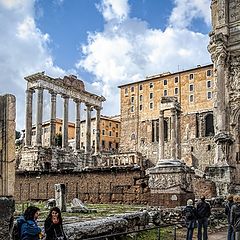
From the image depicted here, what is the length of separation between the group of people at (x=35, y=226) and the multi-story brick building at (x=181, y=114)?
62.3m

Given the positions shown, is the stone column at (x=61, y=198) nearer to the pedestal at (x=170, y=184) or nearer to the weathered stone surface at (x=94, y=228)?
the pedestal at (x=170, y=184)

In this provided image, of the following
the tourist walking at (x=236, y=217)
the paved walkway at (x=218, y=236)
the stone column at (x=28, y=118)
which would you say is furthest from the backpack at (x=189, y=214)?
the stone column at (x=28, y=118)

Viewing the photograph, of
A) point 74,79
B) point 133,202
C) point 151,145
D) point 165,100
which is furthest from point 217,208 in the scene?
point 151,145

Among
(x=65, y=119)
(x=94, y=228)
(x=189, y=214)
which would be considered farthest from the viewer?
(x=65, y=119)

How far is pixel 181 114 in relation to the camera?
71.2 meters

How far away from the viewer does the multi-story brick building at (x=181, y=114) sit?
72.9 metres

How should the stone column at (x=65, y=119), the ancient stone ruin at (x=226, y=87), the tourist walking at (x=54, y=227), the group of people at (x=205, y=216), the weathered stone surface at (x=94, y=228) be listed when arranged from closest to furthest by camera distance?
the tourist walking at (x=54, y=227)
the weathered stone surface at (x=94, y=228)
the group of people at (x=205, y=216)
the ancient stone ruin at (x=226, y=87)
the stone column at (x=65, y=119)

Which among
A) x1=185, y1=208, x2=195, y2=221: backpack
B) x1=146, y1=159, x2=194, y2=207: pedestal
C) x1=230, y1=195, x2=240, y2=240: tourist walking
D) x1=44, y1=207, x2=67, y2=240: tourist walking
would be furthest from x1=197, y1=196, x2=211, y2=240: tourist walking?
x1=44, y1=207, x2=67, y2=240: tourist walking

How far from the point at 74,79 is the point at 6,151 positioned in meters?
52.5

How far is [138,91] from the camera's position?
8306 cm

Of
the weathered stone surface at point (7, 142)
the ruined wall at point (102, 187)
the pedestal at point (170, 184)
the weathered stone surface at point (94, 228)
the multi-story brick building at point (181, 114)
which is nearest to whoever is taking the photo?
the weathered stone surface at point (7, 142)

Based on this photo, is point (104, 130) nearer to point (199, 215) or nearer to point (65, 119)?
point (65, 119)

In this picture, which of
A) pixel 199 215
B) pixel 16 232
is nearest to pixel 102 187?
pixel 199 215

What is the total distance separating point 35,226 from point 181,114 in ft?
219
